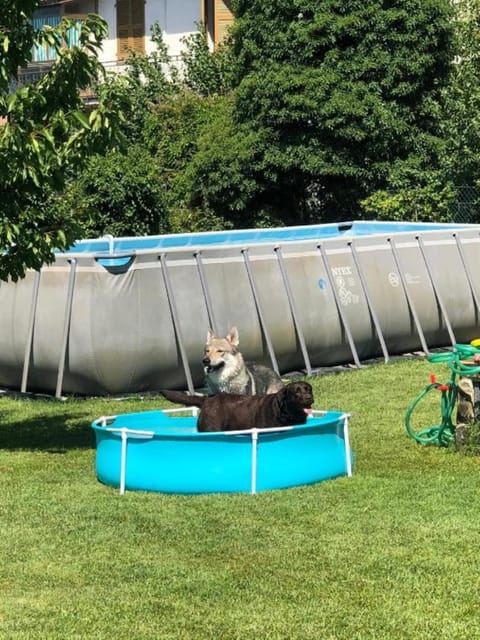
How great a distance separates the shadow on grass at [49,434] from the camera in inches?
480

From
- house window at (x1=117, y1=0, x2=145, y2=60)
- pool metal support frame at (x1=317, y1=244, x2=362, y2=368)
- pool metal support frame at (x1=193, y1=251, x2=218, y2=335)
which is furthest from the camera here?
house window at (x1=117, y1=0, x2=145, y2=60)

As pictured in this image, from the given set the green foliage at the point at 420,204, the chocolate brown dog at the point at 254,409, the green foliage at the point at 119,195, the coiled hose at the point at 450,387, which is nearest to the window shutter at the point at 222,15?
the green foliage at the point at 119,195

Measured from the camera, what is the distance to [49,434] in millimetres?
12961

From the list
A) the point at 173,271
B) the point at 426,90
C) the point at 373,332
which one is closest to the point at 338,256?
the point at 373,332

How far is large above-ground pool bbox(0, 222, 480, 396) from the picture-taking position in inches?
608

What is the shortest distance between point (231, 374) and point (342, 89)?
1747 centimetres

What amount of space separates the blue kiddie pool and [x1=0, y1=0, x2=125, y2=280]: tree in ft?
8.72

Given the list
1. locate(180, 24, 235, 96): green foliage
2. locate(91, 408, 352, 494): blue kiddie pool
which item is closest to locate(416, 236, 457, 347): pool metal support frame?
locate(91, 408, 352, 494): blue kiddie pool

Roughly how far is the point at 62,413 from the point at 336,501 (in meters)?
6.65

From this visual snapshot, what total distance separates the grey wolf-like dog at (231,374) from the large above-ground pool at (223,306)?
3.42m

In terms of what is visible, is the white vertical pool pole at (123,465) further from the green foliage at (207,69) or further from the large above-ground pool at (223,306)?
the green foliage at (207,69)

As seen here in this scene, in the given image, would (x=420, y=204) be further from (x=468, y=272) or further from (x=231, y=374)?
(x=231, y=374)

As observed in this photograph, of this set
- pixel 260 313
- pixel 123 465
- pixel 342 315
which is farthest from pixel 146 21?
pixel 123 465

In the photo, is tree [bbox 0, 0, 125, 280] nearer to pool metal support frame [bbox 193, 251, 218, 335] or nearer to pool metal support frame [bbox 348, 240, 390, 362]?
pool metal support frame [bbox 193, 251, 218, 335]
